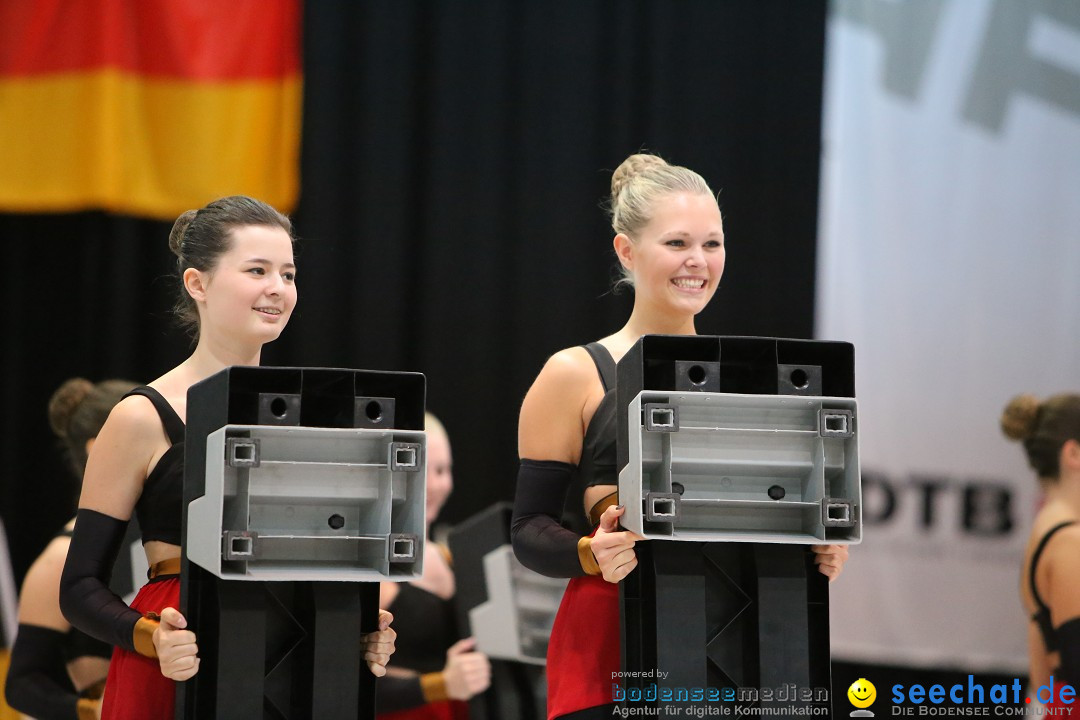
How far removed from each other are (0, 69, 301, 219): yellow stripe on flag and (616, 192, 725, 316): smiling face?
2.53 metres

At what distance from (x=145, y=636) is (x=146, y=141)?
309cm

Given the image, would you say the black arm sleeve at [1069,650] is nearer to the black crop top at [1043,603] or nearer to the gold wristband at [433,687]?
the black crop top at [1043,603]

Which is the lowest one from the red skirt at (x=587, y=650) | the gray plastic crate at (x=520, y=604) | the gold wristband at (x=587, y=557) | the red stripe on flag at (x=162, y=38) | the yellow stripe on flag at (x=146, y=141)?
the gray plastic crate at (x=520, y=604)

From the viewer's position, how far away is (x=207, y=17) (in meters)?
4.86

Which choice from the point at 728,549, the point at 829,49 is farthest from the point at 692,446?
the point at 829,49

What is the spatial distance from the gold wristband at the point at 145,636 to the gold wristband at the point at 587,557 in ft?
2.22

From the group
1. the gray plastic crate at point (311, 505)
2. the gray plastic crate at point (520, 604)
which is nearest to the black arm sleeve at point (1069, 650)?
the gray plastic crate at point (520, 604)

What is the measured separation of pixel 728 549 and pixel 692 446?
219 millimetres

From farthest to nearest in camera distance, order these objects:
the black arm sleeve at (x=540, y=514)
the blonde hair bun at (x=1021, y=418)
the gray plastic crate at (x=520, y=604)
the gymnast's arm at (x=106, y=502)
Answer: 1. the blonde hair bun at (x=1021, y=418)
2. the gray plastic crate at (x=520, y=604)
3. the black arm sleeve at (x=540, y=514)
4. the gymnast's arm at (x=106, y=502)

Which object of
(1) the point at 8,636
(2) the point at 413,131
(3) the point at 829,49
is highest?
(3) the point at 829,49

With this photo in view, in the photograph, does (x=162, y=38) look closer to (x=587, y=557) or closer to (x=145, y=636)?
(x=145, y=636)

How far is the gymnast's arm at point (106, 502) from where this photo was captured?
2225mm

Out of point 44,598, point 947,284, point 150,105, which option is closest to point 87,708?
point 44,598

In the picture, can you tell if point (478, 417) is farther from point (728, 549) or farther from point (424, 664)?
point (728, 549)
